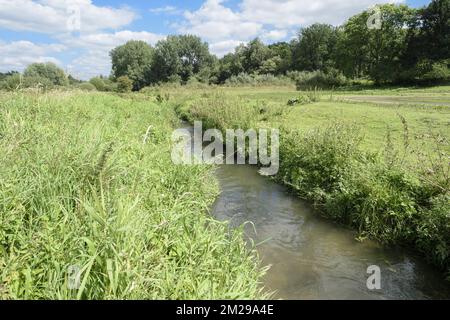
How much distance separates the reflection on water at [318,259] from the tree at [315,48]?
65087 millimetres

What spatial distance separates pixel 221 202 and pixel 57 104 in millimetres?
6453

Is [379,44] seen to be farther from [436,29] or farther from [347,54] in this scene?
[436,29]

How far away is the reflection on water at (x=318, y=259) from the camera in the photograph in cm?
584

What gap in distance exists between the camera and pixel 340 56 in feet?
188

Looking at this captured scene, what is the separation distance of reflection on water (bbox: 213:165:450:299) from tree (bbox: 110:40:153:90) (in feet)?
293

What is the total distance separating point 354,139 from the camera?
31.9 ft

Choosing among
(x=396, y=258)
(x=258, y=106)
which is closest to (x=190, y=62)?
(x=258, y=106)

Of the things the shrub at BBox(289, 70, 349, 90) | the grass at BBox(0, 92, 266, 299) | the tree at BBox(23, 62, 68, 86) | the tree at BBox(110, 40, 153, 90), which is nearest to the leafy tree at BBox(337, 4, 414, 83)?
the shrub at BBox(289, 70, 349, 90)

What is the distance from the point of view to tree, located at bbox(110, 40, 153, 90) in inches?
3693

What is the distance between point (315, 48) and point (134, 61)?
2016 inches

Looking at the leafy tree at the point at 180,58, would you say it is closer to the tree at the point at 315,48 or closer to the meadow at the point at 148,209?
the tree at the point at 315,48

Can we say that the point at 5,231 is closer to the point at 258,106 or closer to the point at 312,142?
the point at 312,142

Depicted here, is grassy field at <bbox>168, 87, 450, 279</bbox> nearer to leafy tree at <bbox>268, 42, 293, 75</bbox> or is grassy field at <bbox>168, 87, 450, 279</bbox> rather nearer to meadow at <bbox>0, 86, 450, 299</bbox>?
meadow at <bbox>0, 86, 450, 299</bbox>

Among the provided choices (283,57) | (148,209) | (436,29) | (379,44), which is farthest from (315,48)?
(148,209)
